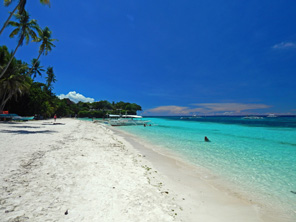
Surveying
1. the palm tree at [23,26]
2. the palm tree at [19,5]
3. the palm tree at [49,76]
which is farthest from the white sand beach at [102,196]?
the palm tree at [49,76]

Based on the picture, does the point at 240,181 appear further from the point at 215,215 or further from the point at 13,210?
the point at 13,210

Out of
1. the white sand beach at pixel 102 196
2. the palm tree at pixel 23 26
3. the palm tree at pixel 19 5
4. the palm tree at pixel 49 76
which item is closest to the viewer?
the white sand beach at pixel 102 196

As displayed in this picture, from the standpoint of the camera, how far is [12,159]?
5.52 meters

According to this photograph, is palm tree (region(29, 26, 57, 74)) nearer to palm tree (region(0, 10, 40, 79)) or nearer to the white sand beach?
palm tree (region(0, 10, 40, 79))

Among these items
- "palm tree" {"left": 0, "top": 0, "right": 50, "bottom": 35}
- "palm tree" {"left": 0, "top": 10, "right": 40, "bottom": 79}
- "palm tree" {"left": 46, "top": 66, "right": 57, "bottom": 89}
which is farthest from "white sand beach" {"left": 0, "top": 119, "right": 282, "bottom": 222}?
"palm tree" {"left": 46, "top": 66, "right": 57, "bottom": 89}

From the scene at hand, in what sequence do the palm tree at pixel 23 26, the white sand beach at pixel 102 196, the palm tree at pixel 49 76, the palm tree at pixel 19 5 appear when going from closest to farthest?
the white sand beach at pixel 102 196
the palm tree at pixel 19 5
the palm tree at pixel 23 26
the palm tree at pixel 49 76

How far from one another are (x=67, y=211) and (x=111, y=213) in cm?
88

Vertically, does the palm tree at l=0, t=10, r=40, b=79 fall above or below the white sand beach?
above

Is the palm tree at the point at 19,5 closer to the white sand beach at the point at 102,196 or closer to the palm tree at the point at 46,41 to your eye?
the palm tree at the point at 46,41

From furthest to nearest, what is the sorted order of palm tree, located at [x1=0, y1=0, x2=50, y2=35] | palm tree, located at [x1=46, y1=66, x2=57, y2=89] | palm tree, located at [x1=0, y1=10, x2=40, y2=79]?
palm tree, located at [x1=46, y1=66, x2=57, y2=89], palm tree, located at [x1=0, y1=10, x2=40, y2=79], palm tree, located at [x1=0, y1=0, x2=50, y2=35]

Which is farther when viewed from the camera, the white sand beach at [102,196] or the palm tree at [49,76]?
the palm tree at [49,76]

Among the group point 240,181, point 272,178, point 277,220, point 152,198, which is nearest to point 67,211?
point 152,198

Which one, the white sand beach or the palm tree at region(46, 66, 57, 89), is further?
the palm tree at region(46, 66, 57, 89)

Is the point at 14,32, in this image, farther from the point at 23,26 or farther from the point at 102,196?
the point at 102,196
